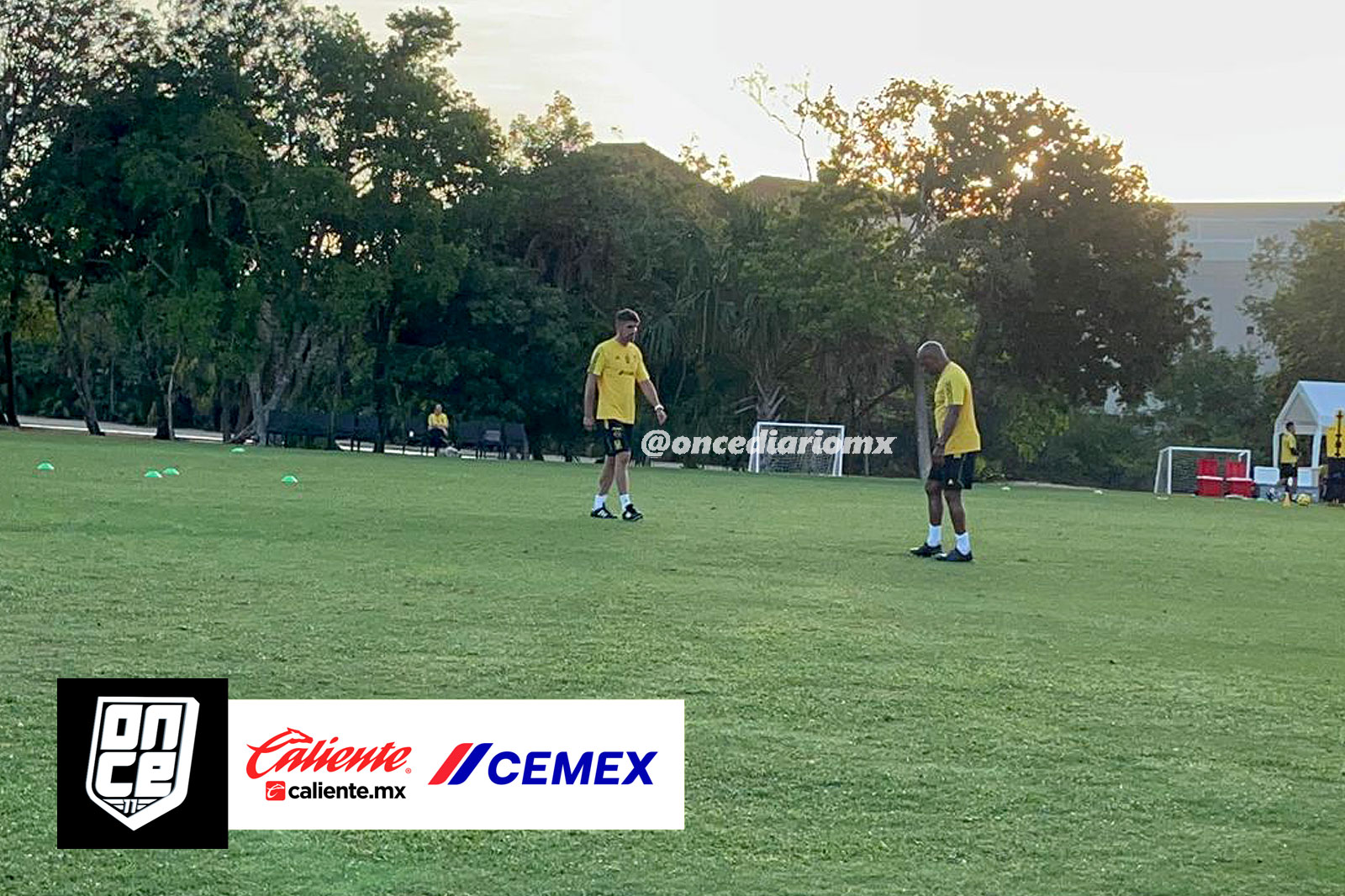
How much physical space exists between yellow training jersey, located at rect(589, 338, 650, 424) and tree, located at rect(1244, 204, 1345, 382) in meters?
42.2

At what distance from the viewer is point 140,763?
4191 mm

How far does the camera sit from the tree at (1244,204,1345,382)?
5353 centimetres

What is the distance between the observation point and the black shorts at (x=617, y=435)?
648 inches

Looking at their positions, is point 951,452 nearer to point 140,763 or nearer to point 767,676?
point 767,676

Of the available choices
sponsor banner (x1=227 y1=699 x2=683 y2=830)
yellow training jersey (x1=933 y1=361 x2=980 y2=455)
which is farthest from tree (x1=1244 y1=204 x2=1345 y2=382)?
sponsor banner (x1=227 y1=699 x2=683 y2=830)

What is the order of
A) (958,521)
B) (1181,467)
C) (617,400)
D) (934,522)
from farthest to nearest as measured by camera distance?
(1181,467)
(617,400)
(934,522)
(958,521)

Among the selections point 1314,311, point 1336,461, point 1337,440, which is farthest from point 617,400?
point 1314,311

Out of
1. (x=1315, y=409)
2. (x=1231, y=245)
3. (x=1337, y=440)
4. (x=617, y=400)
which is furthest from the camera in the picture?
(x=1231, y=245)

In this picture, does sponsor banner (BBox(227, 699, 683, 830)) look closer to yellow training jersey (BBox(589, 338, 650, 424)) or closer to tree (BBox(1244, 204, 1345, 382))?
yellow training jersey (BBox(589, 338, 650, 424))

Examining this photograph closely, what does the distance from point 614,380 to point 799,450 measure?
28733 mm

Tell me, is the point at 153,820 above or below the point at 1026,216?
below

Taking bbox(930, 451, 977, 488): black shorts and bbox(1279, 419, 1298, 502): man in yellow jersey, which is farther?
bbox(1279, 419, 1298, 502): man in yellow jersey

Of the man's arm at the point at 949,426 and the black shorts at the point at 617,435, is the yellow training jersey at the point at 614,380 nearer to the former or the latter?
the black shorts at the point at 617,435

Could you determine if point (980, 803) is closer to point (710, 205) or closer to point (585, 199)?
point (585, 199)
